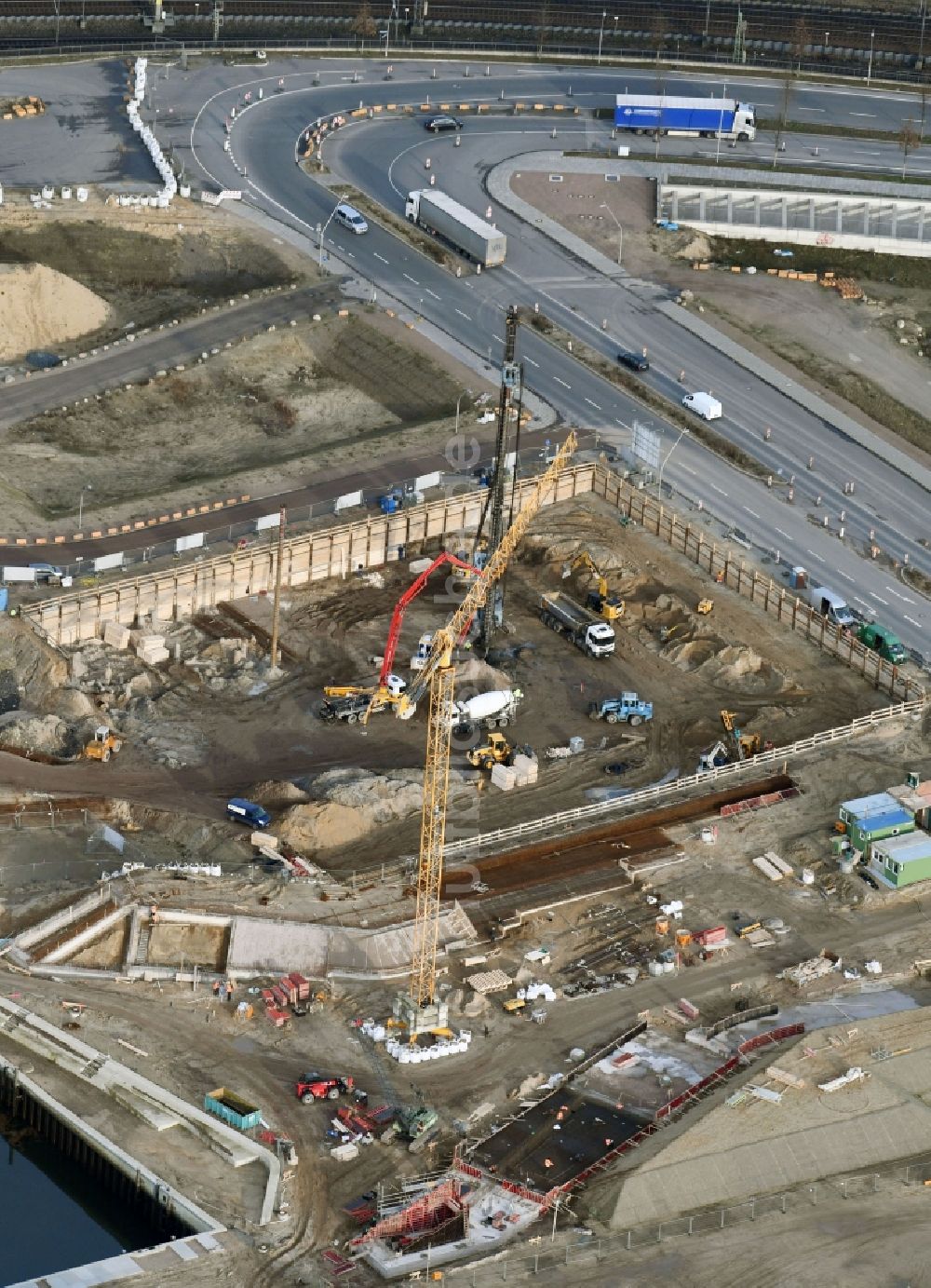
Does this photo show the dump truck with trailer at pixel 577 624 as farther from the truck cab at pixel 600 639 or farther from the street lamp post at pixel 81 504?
the street lamp post at pixel 81 504

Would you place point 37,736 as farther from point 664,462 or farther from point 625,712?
point 664,462

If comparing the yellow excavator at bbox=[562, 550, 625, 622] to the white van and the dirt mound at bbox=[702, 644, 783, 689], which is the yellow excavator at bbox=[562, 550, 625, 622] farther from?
the white van

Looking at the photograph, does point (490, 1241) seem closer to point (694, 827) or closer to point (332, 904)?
point (332, 904)

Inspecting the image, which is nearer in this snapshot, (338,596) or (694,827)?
(694,827)

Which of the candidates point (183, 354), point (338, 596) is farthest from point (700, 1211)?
point (183, 354)

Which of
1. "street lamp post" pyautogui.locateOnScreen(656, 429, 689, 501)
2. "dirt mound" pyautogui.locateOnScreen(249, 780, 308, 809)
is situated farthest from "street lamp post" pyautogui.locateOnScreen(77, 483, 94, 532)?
"street lamp post" pyautogui.locateOnScreen(656, 429, 689, 501)

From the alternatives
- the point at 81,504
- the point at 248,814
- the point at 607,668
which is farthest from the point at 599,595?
the point at 248,814
